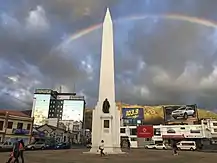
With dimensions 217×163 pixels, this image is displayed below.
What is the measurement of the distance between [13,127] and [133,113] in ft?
132

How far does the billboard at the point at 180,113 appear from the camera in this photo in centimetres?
7081

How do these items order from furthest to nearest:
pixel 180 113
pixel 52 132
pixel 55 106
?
pixel 55 106 → pixel 52 132 → pixel 180 113

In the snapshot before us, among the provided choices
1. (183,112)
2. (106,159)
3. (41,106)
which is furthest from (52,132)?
(41,106)

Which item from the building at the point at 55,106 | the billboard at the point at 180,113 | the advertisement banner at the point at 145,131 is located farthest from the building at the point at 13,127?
the building at the point at 55,106

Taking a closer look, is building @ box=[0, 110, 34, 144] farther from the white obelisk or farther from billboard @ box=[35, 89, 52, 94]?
billboard @ box=[35, 89, 52, 94]

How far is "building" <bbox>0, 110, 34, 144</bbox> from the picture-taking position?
4460 cm

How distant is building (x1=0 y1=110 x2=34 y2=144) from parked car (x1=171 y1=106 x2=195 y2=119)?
4162 cm

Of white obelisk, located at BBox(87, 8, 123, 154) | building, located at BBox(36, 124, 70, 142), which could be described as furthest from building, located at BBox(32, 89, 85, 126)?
white obelisk, located at BBox(87, 8, 123, 154)

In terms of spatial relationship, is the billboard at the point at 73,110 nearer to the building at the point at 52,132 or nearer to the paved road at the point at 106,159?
the building at the point at 52,132

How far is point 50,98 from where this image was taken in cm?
15075

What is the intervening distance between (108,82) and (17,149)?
16802 millimetres

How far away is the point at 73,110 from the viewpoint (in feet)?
488

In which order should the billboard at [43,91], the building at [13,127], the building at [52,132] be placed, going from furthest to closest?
1. the billboard at [43,91]
2. the building at [52,132]
3. the building at [13,127]

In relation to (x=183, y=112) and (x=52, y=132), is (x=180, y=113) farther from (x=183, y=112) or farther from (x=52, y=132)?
(x=52, y=132)
